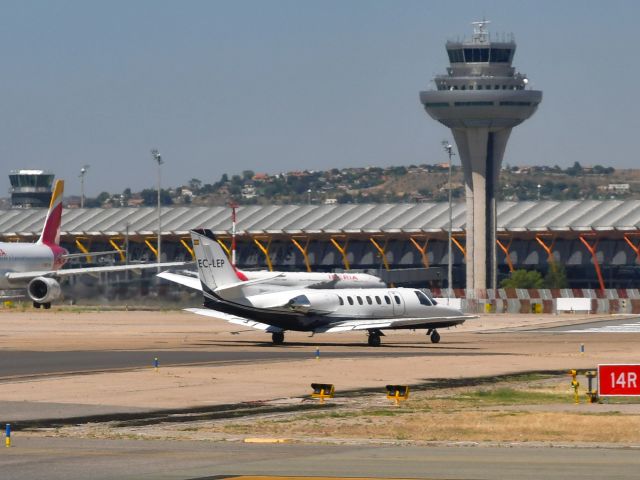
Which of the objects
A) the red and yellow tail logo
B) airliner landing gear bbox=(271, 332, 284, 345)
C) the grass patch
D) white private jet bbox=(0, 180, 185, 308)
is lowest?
the grass patch

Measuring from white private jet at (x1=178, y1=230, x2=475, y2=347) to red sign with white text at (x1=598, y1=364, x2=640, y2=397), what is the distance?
2414 centimetres

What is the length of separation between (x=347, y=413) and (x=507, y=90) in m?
126

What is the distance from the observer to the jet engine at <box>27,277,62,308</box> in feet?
310

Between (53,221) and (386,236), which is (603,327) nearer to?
(53,221)

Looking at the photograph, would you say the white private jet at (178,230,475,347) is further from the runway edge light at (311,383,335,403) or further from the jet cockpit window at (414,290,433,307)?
the runway edge light at (311,383,335,403)

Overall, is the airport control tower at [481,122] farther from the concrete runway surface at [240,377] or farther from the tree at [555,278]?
the concrete runway surface at [240,377]

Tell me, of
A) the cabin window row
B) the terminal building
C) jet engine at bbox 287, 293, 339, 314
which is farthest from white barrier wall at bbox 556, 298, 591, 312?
jet engine at bbox 287, 293, 339, 314

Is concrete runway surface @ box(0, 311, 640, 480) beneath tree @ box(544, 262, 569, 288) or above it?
beneath

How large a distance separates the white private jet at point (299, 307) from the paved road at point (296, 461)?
99.5ft

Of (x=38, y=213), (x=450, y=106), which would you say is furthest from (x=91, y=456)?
(x=38, y=213)

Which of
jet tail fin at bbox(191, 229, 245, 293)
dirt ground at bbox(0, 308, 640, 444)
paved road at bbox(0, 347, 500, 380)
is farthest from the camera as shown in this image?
jet tail fin at bbox(191, 229, 245, 293)

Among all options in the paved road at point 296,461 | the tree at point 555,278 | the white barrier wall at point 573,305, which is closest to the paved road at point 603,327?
the white barrier wall at point 573,305

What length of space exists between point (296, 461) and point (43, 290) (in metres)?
74.6

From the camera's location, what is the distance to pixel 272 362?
4697 cm
